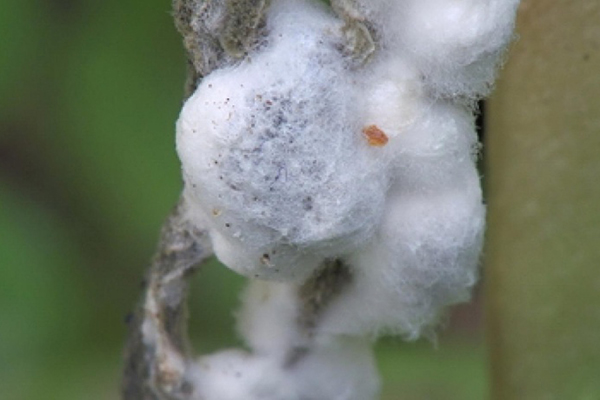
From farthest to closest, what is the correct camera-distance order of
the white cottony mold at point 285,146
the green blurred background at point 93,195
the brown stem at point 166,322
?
the green blurred background at point 93,195, the brown stem at point 166,322, the white cottony mold at point 285,146

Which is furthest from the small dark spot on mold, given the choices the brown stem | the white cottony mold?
the brown stem

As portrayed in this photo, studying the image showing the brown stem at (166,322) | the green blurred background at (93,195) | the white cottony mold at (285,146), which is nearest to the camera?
the white cottony mold at (285,146)

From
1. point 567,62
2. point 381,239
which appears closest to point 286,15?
point 381,239

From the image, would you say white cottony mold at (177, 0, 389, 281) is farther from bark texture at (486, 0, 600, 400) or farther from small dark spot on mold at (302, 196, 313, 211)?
bark texture at (486, 0, 600, 400)

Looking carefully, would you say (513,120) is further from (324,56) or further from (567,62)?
(324,56)

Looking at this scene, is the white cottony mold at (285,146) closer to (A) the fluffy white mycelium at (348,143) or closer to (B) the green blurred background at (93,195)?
(A) the fluffy white mycelium at (348,143)

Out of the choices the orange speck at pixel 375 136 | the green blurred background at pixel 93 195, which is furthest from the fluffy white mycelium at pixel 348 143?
the green blurred background at pixel 93 195
